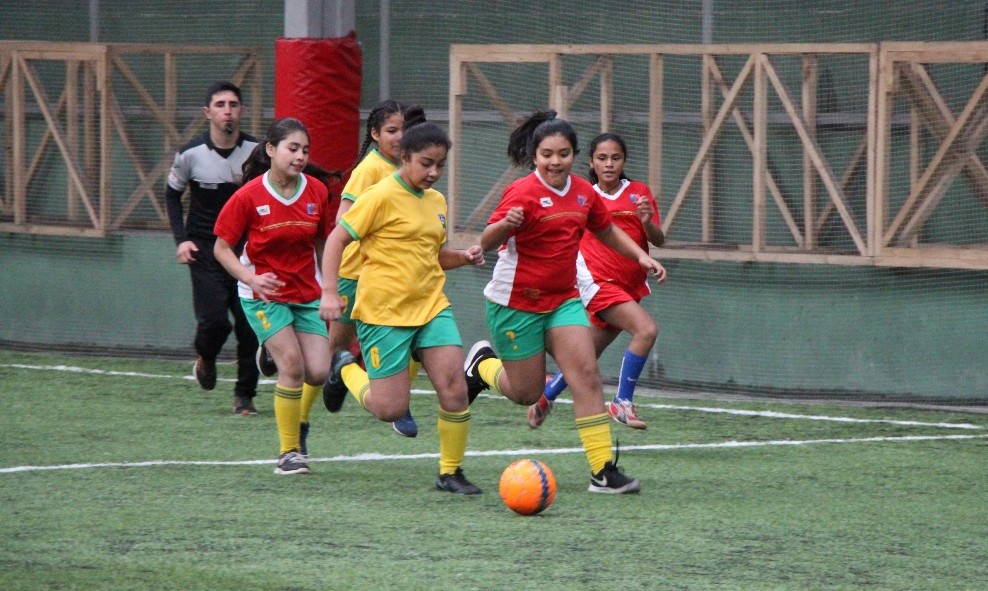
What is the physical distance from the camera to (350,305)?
8852 mm

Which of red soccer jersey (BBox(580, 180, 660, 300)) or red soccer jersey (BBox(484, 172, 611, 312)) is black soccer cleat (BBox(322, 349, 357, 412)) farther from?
red soccer jersey (BBox(580, 180, 660, 300))

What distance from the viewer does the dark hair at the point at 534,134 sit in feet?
24.1

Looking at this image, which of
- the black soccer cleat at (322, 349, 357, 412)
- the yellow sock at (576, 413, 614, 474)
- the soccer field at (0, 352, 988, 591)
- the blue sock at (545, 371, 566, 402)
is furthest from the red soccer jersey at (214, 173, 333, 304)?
the blue sock at (545, 371, 566, 402)

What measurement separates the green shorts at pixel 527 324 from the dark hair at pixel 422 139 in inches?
33.1

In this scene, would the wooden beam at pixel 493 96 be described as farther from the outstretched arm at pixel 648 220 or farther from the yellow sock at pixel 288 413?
the yellow sock at pixel 288 413

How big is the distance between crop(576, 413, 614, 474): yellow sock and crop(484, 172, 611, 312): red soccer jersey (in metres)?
0.56

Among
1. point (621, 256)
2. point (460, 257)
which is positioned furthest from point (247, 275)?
point (621, 256)

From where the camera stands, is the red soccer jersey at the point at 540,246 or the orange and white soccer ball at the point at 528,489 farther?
the red soccer jersey at the point at 540,246

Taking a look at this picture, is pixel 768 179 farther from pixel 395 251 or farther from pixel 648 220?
pixel 395 251

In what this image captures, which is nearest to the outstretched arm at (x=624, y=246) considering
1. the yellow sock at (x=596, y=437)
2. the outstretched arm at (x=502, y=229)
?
the outstretched arm at (x=502, y=229)

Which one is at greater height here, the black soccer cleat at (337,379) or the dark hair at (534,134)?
the dark hair at (534,134)

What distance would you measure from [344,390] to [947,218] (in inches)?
195

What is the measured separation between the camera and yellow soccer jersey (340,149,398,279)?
8.56 meters

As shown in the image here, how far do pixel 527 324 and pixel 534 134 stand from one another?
881 millimetres
